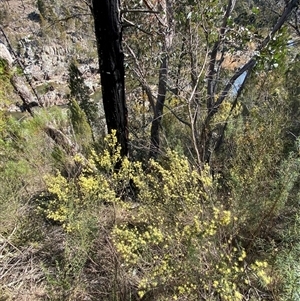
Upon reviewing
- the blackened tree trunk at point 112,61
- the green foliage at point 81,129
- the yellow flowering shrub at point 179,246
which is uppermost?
the blackened tree trunk at point 112,61

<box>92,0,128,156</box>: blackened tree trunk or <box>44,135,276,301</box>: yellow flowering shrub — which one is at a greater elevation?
<box>92,0,128,156</box>: blackened tree trunk

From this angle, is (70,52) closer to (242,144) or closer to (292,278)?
(242,144)

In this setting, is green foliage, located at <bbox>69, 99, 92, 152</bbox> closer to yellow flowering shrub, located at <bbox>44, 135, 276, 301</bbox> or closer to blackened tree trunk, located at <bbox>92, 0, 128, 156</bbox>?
blackened tree trunk, located at <bbox>92, 0, 128, 156</bbox>

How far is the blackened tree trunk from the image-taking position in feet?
7.36

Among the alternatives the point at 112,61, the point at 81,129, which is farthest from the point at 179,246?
the point at 81,129

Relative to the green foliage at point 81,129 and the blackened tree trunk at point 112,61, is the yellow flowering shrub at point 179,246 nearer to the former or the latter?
the blackened tree trunk at point 112,61

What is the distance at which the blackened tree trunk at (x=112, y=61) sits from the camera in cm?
224

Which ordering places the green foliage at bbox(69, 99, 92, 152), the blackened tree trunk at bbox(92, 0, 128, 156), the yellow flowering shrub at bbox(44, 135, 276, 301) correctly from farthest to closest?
Answer: the green foliage at bbox(69, 99, 92, 152) → the blackened tree trunk at bbox(92, 0, 128, 156) → the yellow flowering shrub at bbox(44, 135, 276, 301)

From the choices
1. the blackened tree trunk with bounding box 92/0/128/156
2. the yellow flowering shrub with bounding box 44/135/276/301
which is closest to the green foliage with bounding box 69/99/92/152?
the blackened tree trunk with bounding box 92/0/128/156

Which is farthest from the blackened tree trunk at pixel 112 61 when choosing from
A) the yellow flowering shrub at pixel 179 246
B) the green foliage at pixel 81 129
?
the green foliage at pixel 81 129

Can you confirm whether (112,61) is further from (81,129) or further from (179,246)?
(81,129)

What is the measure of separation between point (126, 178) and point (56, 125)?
2.15 meters

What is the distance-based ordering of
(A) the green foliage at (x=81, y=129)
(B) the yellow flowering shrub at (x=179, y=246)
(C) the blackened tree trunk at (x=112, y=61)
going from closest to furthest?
(B) the yellow flowering shrub at (x=179, y=246) < (C) the blackened tree trunk at (x=112, y=61) < (A) the green foliage at (x=81, y=129)

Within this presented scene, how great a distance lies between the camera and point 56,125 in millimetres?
4047
